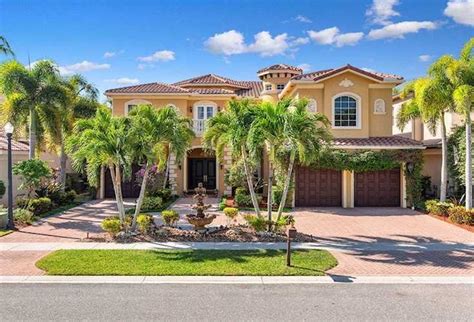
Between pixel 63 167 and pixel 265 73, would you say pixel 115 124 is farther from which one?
pixel 265 73

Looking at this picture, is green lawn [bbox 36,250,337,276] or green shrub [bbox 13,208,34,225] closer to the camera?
green lawn [bbox 36,250,337,276]

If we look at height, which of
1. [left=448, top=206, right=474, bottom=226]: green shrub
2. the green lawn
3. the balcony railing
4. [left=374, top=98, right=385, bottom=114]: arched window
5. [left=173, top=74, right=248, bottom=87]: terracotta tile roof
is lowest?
the green lawn

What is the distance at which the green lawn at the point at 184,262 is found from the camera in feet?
33.5

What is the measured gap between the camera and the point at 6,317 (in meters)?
7.49

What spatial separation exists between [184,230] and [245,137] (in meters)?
4.38

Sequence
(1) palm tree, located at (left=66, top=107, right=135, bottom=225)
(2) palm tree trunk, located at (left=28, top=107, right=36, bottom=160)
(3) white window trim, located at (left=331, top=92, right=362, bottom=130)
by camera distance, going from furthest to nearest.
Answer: (3) white window trim, located at (left=331, top=92, right=362, bottom=130)
(2) palm tree trunk, located at (left=28, top=107, right=36, bottom=160)
(1) palm tree, located at (left=66, top=107, right=135, bottom=225)

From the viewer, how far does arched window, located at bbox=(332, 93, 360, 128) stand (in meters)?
23.1

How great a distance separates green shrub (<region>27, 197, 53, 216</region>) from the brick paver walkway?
94cm

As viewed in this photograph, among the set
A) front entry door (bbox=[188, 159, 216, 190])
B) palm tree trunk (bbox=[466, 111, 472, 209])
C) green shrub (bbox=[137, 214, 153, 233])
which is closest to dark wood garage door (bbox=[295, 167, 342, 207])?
palm tree trunk (bbox=[466, 111, 472, 209])

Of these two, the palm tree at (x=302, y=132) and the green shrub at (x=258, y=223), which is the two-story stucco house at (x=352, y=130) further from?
the green shrub at (x=258, y=223)

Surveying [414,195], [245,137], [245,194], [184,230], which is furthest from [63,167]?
[414,195]

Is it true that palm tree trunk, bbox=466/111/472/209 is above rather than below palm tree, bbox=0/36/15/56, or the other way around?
below

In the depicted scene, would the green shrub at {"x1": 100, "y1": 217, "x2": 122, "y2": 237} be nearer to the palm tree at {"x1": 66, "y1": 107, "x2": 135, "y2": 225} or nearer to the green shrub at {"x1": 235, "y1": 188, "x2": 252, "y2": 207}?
the palm tree at {"x1": 66, "y1": 107, "x2": 135, "y2": 225}

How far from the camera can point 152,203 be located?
21031 millimetres
